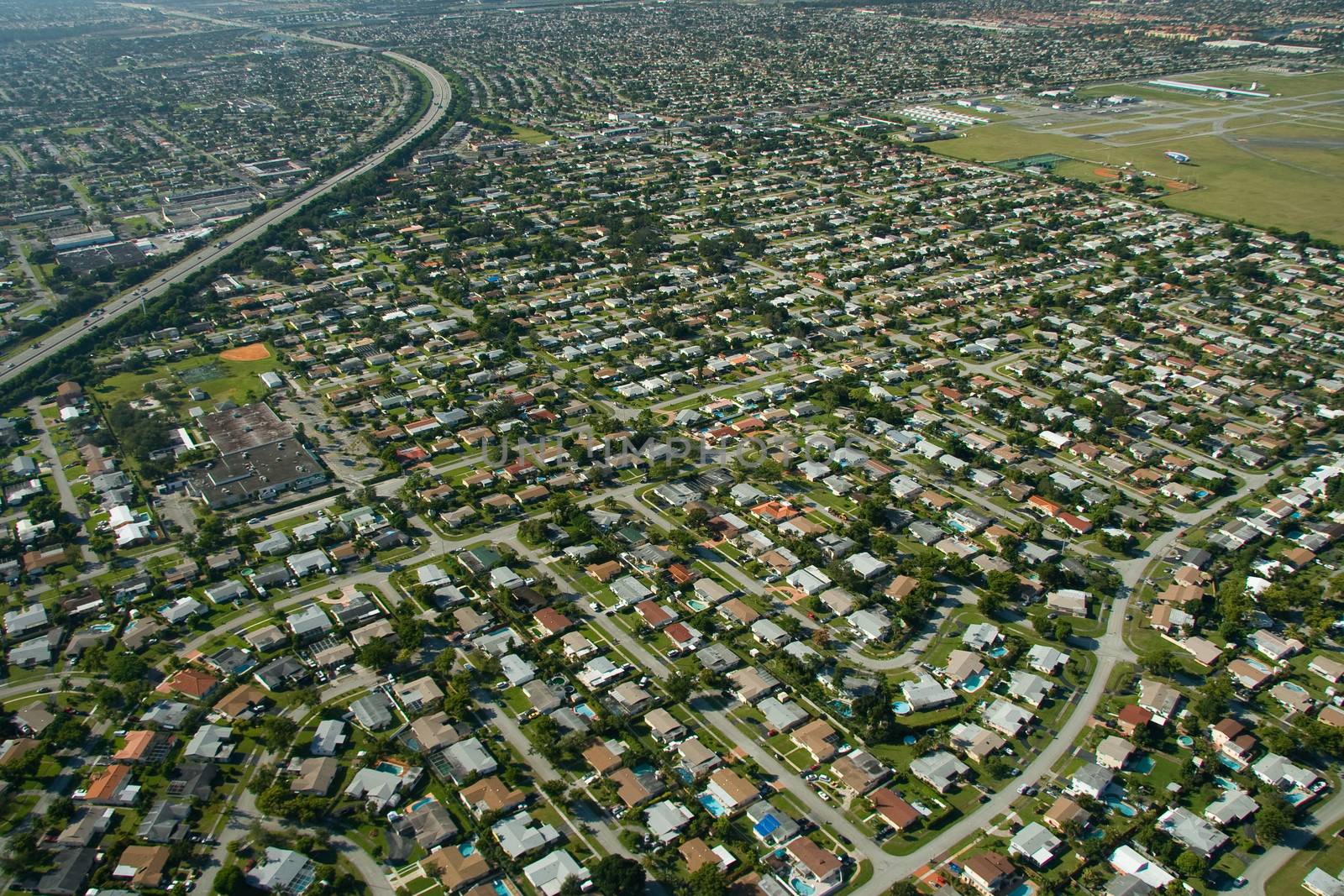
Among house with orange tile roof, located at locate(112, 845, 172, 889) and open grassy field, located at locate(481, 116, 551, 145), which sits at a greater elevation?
open grassy field, located at locate(481, 116, 551, 145)

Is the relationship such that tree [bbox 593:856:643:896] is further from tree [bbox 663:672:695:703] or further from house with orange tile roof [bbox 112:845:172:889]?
house with orange tile roof [bbox 112:845:172:889]

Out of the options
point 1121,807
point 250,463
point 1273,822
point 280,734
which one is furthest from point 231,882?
point 1273,822

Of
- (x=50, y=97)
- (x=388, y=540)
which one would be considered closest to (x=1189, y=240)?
(x=388, y=540)

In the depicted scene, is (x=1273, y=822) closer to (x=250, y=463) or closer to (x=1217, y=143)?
(x=250, y=463)

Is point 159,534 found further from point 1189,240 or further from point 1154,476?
point 1189,240

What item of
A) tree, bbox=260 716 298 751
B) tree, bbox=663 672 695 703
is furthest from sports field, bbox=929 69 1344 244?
tree, bbox=260 716 298 751

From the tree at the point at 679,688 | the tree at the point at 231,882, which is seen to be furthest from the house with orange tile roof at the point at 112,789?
the tree at the point at 679,688
